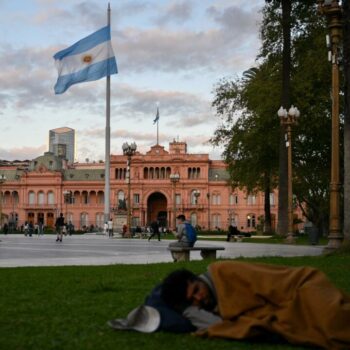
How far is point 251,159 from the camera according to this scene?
38219mm

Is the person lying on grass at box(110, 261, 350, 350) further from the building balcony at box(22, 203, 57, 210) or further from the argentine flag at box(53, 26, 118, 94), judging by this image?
the building balcony at box(22, 203, 57, 210)

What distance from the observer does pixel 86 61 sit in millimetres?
37469

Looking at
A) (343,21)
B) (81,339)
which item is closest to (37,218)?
(343,21)

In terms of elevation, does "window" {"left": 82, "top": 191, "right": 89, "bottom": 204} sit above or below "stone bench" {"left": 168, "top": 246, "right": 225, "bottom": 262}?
above

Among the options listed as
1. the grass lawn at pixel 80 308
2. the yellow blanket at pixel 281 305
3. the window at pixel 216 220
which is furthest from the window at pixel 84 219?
the yellow blanket at pixel 281 305

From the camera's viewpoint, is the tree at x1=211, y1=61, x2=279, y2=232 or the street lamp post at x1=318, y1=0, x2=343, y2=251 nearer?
the street lamp post at x1=318, y1=0, x2=343, y2=251

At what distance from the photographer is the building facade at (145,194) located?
323ft

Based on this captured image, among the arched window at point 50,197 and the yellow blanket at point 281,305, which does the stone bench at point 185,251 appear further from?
the arched window at point 50,197

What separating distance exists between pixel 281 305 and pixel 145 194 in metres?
95.8

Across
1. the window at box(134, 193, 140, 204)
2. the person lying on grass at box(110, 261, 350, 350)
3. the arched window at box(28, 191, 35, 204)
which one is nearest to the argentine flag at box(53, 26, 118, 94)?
the person lying on grass at box(110, 261, 350, 350)

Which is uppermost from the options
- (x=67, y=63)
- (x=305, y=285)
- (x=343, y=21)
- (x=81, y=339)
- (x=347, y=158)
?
(x=67, y=63)

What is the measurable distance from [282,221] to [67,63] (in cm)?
1482

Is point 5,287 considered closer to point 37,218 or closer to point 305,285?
point 305,285

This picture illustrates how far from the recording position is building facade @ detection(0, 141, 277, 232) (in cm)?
9838
